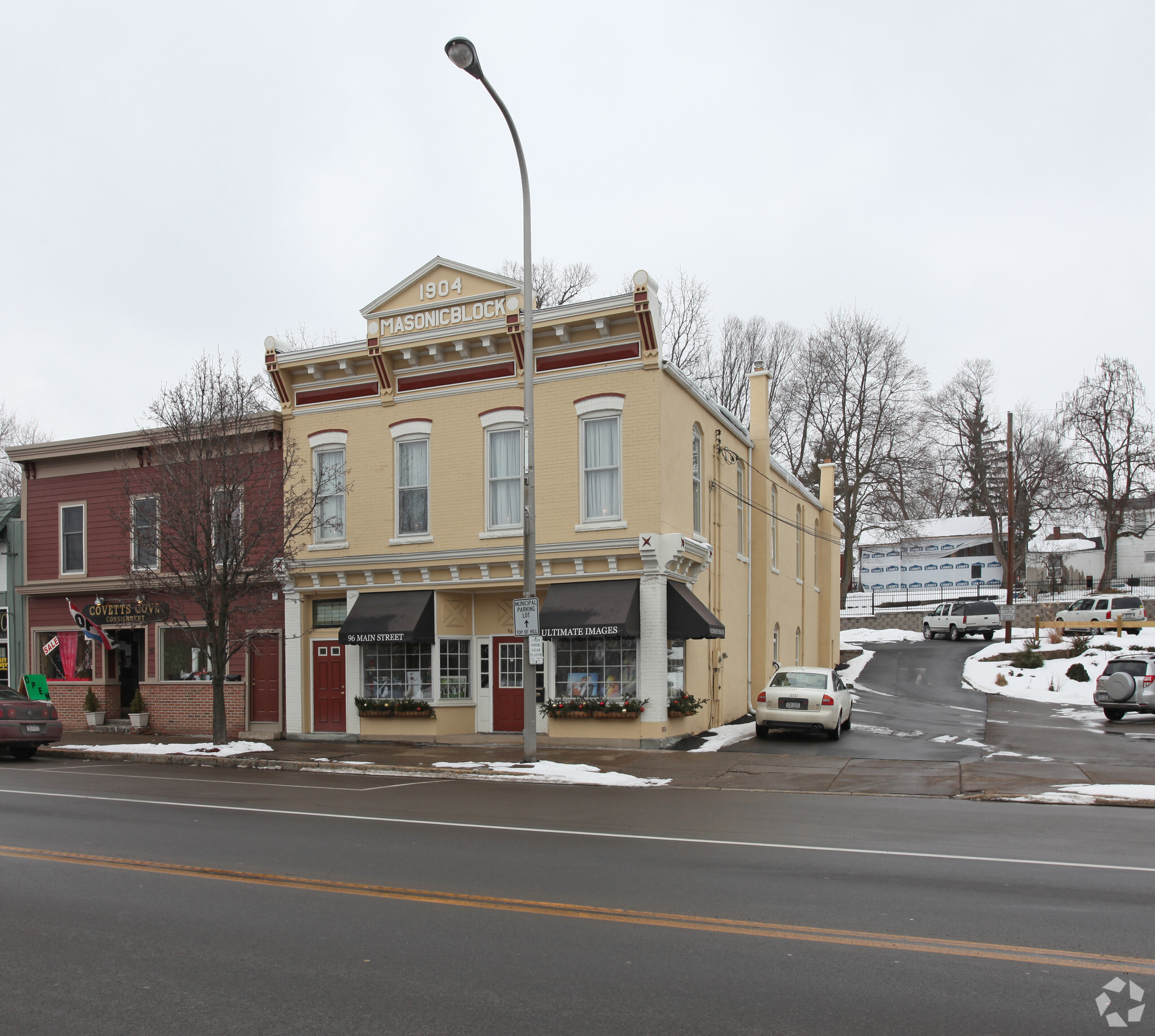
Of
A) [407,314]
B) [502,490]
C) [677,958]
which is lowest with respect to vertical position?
[677,958]

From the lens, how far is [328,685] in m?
22.6

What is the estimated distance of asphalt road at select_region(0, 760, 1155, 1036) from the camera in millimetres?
4957

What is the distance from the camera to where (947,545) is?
6875 centimetres

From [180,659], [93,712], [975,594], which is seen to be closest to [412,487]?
[180,659]

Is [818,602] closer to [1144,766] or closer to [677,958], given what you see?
[1144,766]

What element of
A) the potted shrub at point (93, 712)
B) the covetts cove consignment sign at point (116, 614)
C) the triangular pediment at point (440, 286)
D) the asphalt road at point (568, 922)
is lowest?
the potted shrub at point (93, 712)

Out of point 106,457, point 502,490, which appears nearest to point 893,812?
point 502,490

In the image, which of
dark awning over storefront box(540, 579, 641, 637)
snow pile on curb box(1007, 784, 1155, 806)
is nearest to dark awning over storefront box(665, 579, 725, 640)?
dark awning over storefront box(540, 579, 641, 637)

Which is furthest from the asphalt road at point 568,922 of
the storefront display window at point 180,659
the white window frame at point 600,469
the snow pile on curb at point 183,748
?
the storefront display window at point 180,659

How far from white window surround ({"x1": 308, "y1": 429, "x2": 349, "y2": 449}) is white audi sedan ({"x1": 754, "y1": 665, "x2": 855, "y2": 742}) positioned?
10.7m

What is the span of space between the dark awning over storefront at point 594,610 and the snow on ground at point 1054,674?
13263 millimetres

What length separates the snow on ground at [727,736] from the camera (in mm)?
18917

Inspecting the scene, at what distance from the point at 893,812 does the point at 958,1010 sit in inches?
284

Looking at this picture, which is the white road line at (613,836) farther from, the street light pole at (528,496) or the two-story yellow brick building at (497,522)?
the two-story yellow brick building at (497,522)
